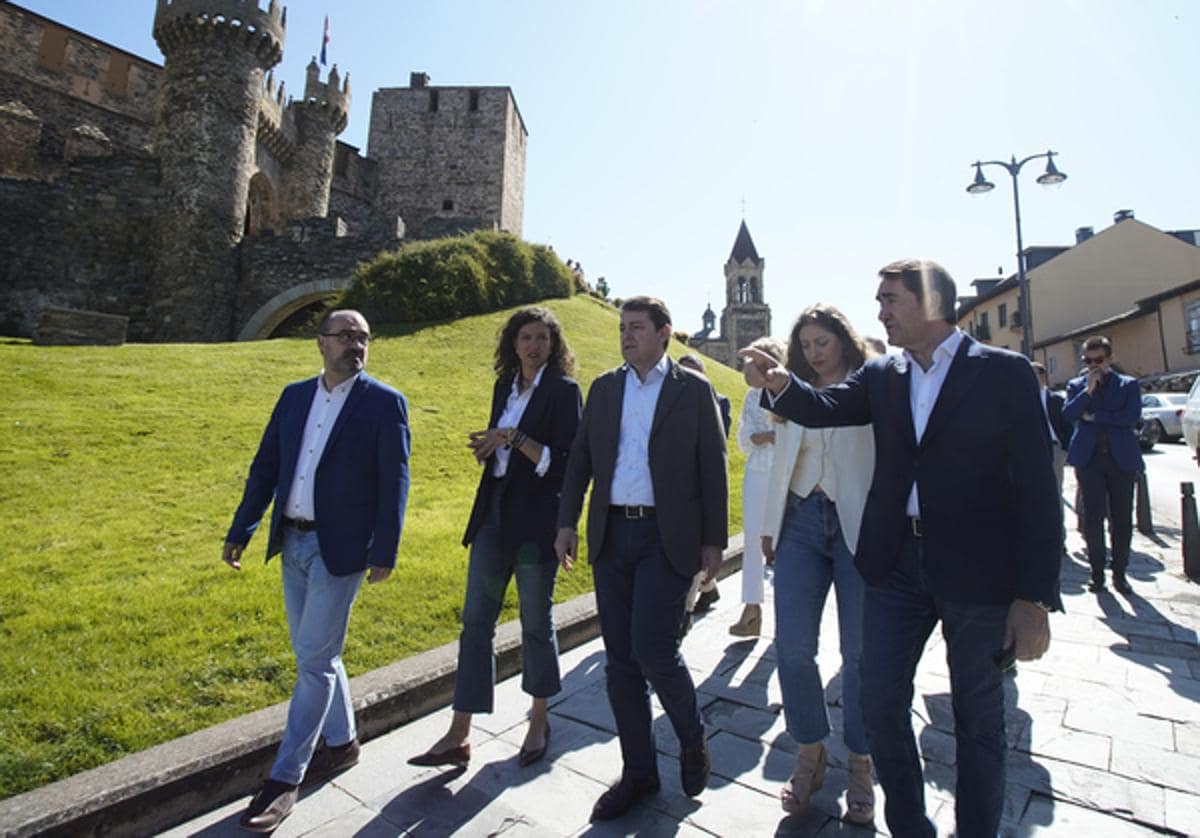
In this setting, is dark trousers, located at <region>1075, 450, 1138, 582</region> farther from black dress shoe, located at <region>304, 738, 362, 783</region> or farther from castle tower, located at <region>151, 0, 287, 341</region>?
castle tower, located at <region>151, 0, 287, 341</region>

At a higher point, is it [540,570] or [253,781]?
[540,570]

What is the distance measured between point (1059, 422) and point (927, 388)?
215 inches

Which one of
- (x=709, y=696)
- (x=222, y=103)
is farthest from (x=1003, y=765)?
(x=222, y=103)

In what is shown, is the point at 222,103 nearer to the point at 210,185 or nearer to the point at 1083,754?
the point at 210,185

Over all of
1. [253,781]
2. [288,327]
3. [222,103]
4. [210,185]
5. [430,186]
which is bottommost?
[253,781]

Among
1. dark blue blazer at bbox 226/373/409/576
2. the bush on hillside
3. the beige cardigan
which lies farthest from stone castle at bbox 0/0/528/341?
the beige cardigan

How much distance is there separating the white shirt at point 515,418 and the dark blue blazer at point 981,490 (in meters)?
1.52

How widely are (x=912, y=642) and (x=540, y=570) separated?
1642mm

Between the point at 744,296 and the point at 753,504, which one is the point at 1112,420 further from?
the point at 744,296

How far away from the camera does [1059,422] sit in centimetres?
637

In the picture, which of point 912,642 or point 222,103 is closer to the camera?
point 912,642

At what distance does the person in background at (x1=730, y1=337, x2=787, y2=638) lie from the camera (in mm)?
4422

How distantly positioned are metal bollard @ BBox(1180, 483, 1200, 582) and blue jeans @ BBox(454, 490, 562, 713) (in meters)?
6.48

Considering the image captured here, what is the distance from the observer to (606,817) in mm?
2443
